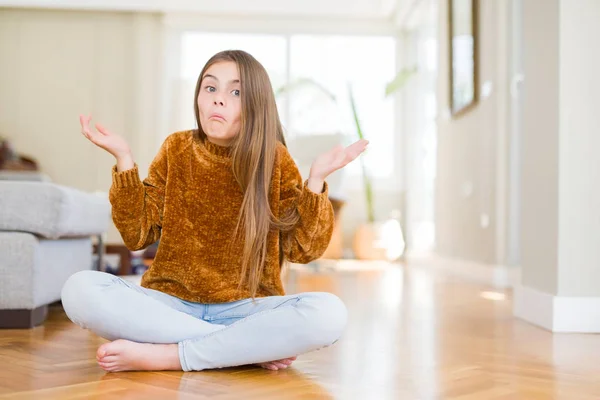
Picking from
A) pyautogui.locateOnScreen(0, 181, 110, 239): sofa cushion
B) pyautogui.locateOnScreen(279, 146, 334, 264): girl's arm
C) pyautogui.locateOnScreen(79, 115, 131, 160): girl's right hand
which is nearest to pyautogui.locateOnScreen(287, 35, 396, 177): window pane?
pyautogui.locateOnScreen(0, 181, 110, 239): sofa cushion

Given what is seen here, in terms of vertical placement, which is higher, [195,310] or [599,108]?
[599,108]

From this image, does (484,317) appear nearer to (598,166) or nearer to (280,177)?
(598,166)

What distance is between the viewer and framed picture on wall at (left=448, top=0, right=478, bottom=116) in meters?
4.46

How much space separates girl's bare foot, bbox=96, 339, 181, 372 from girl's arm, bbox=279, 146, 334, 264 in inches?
13.6

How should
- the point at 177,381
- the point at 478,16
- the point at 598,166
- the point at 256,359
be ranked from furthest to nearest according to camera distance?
the point at 478,16 → the point at 598,166 → the point at 256,359 → the point at 177,381

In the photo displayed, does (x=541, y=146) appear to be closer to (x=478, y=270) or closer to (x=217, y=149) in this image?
(x=217, y=149)

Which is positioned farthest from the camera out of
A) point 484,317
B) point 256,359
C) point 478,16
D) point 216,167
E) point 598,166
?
point 478,16

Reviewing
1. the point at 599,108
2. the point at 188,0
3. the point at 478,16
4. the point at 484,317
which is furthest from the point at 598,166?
the point at 188,0

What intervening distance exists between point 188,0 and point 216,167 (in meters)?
5.77

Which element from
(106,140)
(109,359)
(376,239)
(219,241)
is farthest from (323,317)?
(376,239)

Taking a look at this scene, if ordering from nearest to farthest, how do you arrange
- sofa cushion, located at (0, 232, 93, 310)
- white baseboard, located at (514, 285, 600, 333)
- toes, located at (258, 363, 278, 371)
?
toes, located at (258, 363, 278, 371) < sofa cushion, located at (0, 232, 93, 310) < white baseboard, located at (514, 285, 600, 333)

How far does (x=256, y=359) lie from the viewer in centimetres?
142

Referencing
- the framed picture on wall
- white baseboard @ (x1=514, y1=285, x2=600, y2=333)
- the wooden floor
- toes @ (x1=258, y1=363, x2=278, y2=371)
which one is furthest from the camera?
the framed picture on wall

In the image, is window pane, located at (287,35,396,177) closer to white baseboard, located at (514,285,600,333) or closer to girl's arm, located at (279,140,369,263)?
white baseboard, located at (514,285,600,333)
